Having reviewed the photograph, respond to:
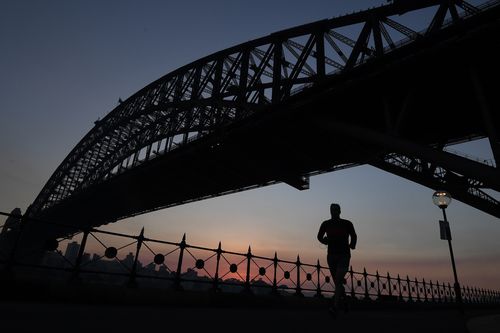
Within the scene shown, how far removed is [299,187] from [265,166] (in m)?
3.38

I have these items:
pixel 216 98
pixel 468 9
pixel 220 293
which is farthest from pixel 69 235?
pixel 468 9

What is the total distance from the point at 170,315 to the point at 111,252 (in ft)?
12.8

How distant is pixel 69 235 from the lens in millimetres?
59594

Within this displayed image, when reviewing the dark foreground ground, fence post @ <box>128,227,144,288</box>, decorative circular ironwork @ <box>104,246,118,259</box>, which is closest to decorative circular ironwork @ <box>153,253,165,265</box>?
fence post @ <box>128,227,144,288</box>

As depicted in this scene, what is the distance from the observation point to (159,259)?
31.7ft

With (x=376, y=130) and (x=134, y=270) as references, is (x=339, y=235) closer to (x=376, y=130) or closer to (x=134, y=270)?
(x=134, y=270)

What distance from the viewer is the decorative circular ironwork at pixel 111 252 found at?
338 inches

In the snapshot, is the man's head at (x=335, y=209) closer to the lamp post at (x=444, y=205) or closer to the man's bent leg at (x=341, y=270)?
the man's bent leg at (x=341, y=270)

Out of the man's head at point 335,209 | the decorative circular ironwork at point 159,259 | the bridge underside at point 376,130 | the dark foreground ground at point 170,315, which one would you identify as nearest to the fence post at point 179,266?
the decorative circular ironwork at point 159,259

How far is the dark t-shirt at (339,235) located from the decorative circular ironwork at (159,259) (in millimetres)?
5455

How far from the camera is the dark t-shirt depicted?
226 inches

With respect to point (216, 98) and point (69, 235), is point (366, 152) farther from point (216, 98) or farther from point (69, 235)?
point (69, 235)

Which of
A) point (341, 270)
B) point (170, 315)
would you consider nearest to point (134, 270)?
point (170, 315)

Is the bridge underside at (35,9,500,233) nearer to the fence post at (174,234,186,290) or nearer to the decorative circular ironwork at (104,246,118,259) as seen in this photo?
the fence post at (174,234,186,290)
